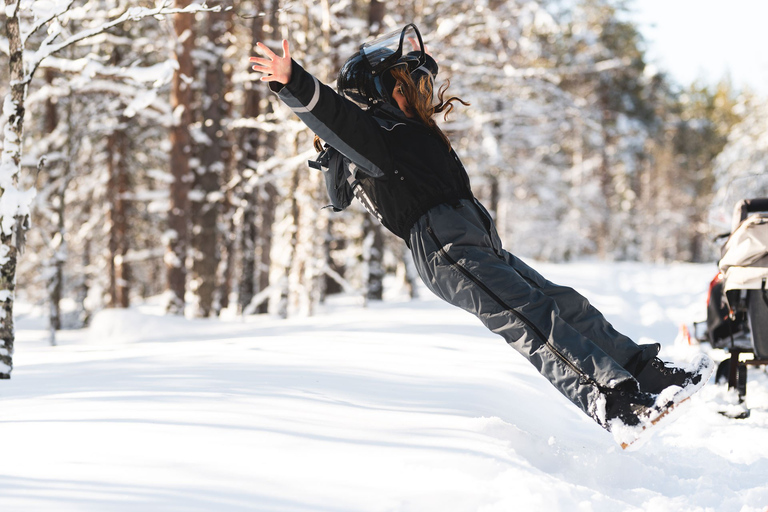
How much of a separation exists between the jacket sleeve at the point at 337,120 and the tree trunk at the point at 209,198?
7862 millimetres

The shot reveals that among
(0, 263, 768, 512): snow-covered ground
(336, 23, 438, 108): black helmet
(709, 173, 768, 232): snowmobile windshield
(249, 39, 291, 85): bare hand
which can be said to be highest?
(336, 23, 438, 108): black helmet

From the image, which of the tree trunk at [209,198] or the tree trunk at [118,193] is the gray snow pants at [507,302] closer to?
the tree trunk at [209,198]

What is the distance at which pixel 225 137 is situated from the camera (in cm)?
1284

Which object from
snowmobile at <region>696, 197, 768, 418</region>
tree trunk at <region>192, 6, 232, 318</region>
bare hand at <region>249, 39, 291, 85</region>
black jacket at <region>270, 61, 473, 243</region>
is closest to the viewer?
bare hand at <region>249, 39, 291, 85</region>

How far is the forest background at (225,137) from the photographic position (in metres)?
6.05

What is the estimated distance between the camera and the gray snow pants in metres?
2.66

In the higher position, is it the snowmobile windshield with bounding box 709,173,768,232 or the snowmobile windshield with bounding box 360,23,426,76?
the snowmobile windshield with bounding box 360,23,426,76

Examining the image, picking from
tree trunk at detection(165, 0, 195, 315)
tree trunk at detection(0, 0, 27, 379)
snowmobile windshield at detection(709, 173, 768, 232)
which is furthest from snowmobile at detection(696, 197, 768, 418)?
tree trunk at detection(165, 0, 195, 315)

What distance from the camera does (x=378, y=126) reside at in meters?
2.71

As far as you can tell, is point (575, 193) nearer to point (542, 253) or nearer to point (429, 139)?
point (542, 253)

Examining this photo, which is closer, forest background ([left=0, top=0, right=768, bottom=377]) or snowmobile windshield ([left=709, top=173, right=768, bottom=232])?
snowmobile windshield ([left=709, top=173, right=768, bottom=232])

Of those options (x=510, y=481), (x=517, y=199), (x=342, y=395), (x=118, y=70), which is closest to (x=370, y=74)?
(x=342, y=395)

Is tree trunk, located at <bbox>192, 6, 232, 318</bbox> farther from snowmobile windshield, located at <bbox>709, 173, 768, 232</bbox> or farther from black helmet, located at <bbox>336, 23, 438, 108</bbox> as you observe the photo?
black helmet, located at <bbox>336, 23, 438, 108</bbox>

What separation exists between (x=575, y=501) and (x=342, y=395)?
3.98 ft
